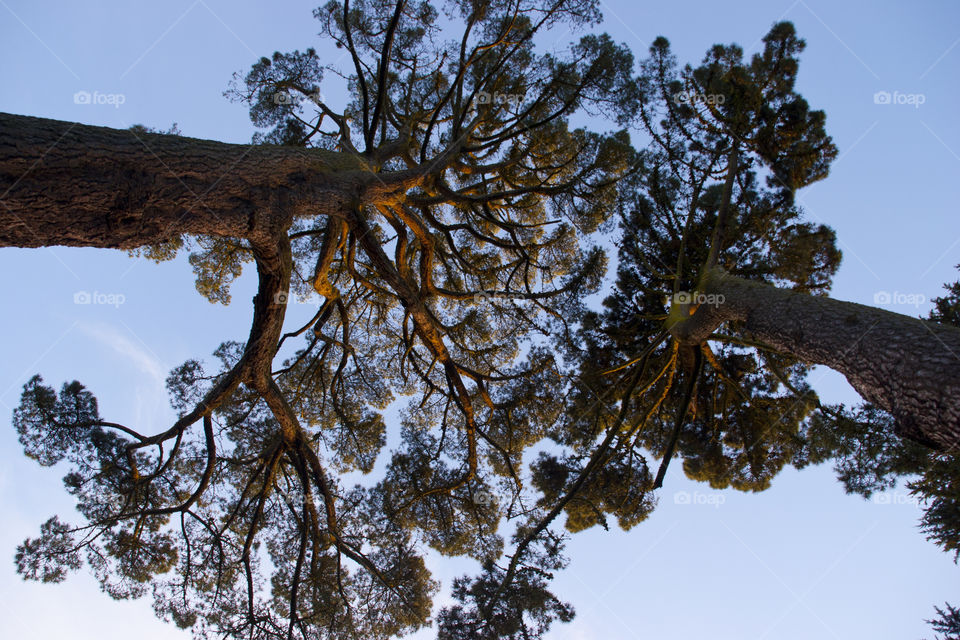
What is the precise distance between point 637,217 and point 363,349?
5.25m

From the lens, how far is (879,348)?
112 inches

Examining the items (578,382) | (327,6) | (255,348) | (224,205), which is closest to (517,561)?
(578,382)

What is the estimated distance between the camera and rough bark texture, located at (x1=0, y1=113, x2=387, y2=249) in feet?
9.34

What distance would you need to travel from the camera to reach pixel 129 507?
18.1 feet

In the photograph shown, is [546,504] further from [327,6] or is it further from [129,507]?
[327,6]

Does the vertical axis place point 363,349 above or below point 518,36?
below
